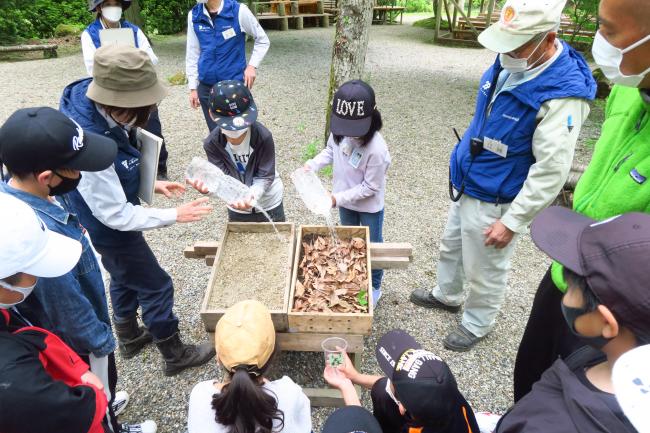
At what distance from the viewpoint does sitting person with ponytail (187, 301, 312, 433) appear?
1.49 m

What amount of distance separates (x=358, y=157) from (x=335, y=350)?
1.32 metres

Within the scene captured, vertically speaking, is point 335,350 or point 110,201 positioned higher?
point 110,201

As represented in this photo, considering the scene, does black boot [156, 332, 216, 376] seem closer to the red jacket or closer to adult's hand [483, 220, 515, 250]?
the red jacket

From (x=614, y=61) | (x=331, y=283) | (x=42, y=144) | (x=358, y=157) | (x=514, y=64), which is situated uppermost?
(x=614, y=61)

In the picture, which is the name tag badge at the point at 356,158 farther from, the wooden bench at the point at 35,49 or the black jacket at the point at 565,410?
the wooden bench at the point at 35,49

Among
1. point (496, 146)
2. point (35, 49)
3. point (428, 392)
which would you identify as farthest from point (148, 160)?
point (35, 49)

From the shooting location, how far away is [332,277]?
2404 mm

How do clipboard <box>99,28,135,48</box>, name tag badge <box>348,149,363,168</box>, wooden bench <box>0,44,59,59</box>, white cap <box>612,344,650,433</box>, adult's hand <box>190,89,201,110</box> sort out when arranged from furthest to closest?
wooden bench <box>0,44,59,59</box>, adult's hand <box>190,89,201,110</box>, clipboard <box>99,28,135,48</box>, name tag badge <box>348,149,363,168</box>, white cap <box>612,344,650,433</box>

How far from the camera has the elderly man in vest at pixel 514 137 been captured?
2090 mm

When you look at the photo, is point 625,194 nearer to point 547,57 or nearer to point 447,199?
point 547,57

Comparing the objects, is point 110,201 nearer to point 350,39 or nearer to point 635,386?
point 635,386

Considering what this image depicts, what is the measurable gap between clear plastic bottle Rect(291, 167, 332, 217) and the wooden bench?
1250 centimetres

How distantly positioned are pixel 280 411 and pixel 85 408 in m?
0.74

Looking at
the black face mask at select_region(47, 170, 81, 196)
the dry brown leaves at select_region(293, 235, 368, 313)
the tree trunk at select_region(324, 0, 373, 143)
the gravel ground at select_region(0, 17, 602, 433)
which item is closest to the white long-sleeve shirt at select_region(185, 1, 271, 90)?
the tree trunk at select_region(324, 0, 373, 143)
